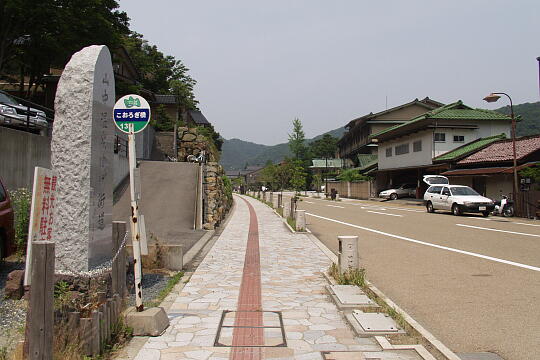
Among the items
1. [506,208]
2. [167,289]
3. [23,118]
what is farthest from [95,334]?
[506,208]

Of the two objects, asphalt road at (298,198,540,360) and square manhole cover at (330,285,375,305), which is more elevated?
square manhole cover at (330,285,375,305)

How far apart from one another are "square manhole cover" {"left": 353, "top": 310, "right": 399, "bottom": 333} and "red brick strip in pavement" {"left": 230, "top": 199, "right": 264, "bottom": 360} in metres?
1.23

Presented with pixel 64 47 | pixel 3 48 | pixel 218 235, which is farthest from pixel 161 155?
pixel 218 235

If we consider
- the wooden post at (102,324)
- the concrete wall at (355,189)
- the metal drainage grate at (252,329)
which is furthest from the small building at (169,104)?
the wooden post at (102,324)

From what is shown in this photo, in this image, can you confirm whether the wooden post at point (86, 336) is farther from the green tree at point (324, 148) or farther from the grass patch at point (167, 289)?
the green tree at point (324, 148)

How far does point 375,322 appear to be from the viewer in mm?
5164

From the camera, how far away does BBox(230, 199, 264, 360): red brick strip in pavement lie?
439cm

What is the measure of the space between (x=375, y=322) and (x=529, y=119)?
3218 inches

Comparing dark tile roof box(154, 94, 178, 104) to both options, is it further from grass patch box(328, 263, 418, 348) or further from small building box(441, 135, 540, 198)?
grass patch box(328, 263, 418, 348)

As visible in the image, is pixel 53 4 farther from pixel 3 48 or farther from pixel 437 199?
pixel 437 199

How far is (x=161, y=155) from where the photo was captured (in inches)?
1169

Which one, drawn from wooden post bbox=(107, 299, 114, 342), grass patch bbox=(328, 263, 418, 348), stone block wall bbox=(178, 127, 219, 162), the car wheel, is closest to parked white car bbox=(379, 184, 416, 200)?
the car wheel

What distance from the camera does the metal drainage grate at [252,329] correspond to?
15.2ft

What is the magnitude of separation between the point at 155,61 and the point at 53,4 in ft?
103
